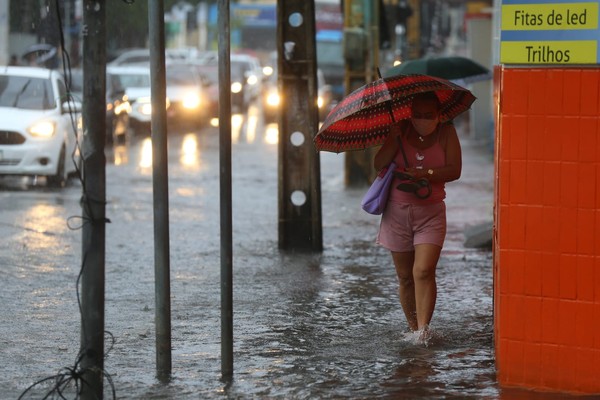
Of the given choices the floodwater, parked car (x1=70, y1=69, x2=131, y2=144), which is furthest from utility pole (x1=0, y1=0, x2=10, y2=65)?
the floodwater

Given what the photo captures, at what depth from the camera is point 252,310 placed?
30.8ft

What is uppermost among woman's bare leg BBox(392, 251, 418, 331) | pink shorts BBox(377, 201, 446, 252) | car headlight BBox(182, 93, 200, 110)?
car headlight BBox(182, 93, 200, 110)

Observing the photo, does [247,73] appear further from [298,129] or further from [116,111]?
[298,129]

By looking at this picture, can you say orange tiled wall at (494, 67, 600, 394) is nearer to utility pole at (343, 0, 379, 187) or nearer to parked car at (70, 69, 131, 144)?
utility pole at (343, 0, 379, 187)

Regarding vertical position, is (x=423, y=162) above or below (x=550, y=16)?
below

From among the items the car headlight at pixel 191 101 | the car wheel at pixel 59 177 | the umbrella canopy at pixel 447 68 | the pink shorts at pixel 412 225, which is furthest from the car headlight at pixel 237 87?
the pink shorts at pixel 412 225

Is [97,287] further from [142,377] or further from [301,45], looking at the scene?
[301,45]

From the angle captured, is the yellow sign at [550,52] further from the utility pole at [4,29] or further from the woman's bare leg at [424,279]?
the utility pole at [4,29]

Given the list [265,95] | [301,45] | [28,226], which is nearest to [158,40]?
[301,45]

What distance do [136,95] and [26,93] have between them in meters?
12.0

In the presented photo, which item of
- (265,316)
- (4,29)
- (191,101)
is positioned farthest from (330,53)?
(265,316)

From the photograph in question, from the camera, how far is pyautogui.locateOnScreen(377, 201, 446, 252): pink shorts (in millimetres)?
7992

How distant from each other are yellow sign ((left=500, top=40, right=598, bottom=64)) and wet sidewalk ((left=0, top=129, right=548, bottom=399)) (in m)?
1.76

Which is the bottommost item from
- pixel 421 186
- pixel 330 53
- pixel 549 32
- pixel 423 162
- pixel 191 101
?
pixel 421 186
